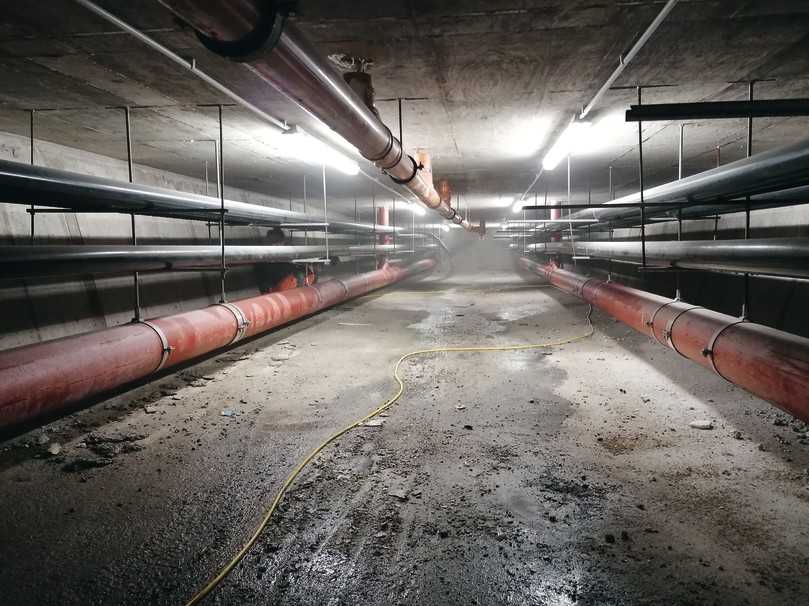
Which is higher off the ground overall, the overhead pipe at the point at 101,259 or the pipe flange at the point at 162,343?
the overhead pipe at the point at 101,259

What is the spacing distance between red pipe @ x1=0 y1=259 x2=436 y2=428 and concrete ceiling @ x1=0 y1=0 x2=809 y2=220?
6.07 feet

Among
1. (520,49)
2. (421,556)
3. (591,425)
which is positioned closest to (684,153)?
(520,49)

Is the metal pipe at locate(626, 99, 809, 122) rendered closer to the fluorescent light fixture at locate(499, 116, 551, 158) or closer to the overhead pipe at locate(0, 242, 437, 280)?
the fluorescent light fixture at locate(499, 116, 551, 158)

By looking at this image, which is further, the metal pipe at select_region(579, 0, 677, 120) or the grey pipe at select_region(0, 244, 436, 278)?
the grey pipe at select_region(0, 244, 436, 278)

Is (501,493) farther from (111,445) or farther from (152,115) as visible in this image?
(152,115)

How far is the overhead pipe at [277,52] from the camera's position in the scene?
3.87 feet

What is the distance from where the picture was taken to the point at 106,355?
271 cm

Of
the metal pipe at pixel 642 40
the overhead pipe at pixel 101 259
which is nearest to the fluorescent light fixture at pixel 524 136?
the metal pipe at pixel 642 40

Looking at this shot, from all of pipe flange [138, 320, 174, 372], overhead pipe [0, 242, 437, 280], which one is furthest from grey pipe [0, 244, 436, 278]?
pipe flange [138, 320, 174, 372]

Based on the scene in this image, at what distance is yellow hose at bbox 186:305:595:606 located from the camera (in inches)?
61.5

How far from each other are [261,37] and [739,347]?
2.97 metres

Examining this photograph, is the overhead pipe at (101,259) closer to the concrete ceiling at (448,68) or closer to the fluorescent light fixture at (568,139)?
the concrete ceiling at (448,68)

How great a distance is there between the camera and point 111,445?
262cm

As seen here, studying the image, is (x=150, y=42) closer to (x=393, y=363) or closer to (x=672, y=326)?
(x=393, y=363)
